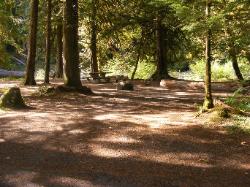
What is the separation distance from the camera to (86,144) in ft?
29.9

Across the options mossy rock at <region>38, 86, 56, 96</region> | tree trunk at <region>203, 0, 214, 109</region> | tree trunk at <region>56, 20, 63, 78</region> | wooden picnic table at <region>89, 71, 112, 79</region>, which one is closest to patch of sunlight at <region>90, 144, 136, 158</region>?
tree trunk at <region>203, 0, 214, 109</region>

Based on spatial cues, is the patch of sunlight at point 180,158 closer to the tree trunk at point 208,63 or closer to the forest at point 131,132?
the forest at point 131,132

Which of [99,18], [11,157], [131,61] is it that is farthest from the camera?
[131,61]

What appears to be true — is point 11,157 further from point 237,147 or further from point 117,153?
point 237,147

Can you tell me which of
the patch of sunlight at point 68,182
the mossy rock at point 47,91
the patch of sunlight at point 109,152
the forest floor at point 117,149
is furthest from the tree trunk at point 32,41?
the patch of sunlight at point 68,182

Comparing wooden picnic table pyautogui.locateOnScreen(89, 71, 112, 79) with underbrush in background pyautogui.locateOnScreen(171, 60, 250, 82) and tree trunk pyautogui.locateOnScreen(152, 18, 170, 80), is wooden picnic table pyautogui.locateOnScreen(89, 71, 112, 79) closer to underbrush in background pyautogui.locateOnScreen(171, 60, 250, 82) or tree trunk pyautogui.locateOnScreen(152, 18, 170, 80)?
tree trunk pyautogui.locateOnScreen(152, 18, 170, 80)

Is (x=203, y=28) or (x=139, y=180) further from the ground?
(x=203, y=28)

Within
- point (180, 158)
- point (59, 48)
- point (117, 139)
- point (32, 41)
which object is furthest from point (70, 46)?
point (59, 48)

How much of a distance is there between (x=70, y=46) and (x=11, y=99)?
14.9ft

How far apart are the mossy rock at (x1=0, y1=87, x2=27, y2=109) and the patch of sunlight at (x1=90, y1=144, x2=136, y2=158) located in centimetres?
508

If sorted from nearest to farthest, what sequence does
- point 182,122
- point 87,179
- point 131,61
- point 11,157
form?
point 87,179
point 11,157
point 182,122
point 131,61

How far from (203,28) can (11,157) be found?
5999 mm

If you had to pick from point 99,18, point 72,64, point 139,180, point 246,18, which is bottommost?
point 139,180

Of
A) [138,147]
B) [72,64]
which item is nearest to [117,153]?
[138,147]
